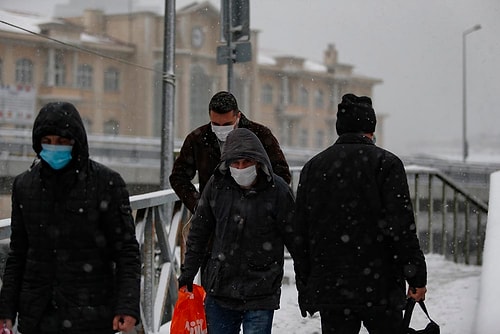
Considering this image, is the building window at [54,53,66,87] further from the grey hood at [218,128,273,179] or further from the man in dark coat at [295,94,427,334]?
the man in dark coat at [295,94,427,334]

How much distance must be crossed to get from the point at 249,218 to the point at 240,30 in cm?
418

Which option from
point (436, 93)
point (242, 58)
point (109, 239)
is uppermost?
point (436, 93)

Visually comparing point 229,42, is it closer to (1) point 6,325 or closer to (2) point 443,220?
(2) point 443,220

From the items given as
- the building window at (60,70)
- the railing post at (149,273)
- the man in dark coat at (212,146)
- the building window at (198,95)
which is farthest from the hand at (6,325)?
the building window at (198,95)

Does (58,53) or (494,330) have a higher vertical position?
(58,53)

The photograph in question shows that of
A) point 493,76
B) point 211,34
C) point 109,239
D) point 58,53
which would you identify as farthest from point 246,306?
point 493,76

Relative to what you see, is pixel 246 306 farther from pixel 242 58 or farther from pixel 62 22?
pixel 62 22

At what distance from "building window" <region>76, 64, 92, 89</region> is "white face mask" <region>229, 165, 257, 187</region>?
205 feet

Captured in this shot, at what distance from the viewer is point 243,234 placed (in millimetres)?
4539

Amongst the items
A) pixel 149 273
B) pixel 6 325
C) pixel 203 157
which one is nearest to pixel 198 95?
pixel 149 273

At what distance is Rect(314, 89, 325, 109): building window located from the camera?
84681 millimetres

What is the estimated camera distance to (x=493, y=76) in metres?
111

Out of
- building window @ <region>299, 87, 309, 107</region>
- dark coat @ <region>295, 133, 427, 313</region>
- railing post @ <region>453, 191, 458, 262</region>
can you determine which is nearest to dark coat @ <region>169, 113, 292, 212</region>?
dark coat @ <region>295, 133, 427, 313</region>

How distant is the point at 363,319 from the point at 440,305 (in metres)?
4.28
